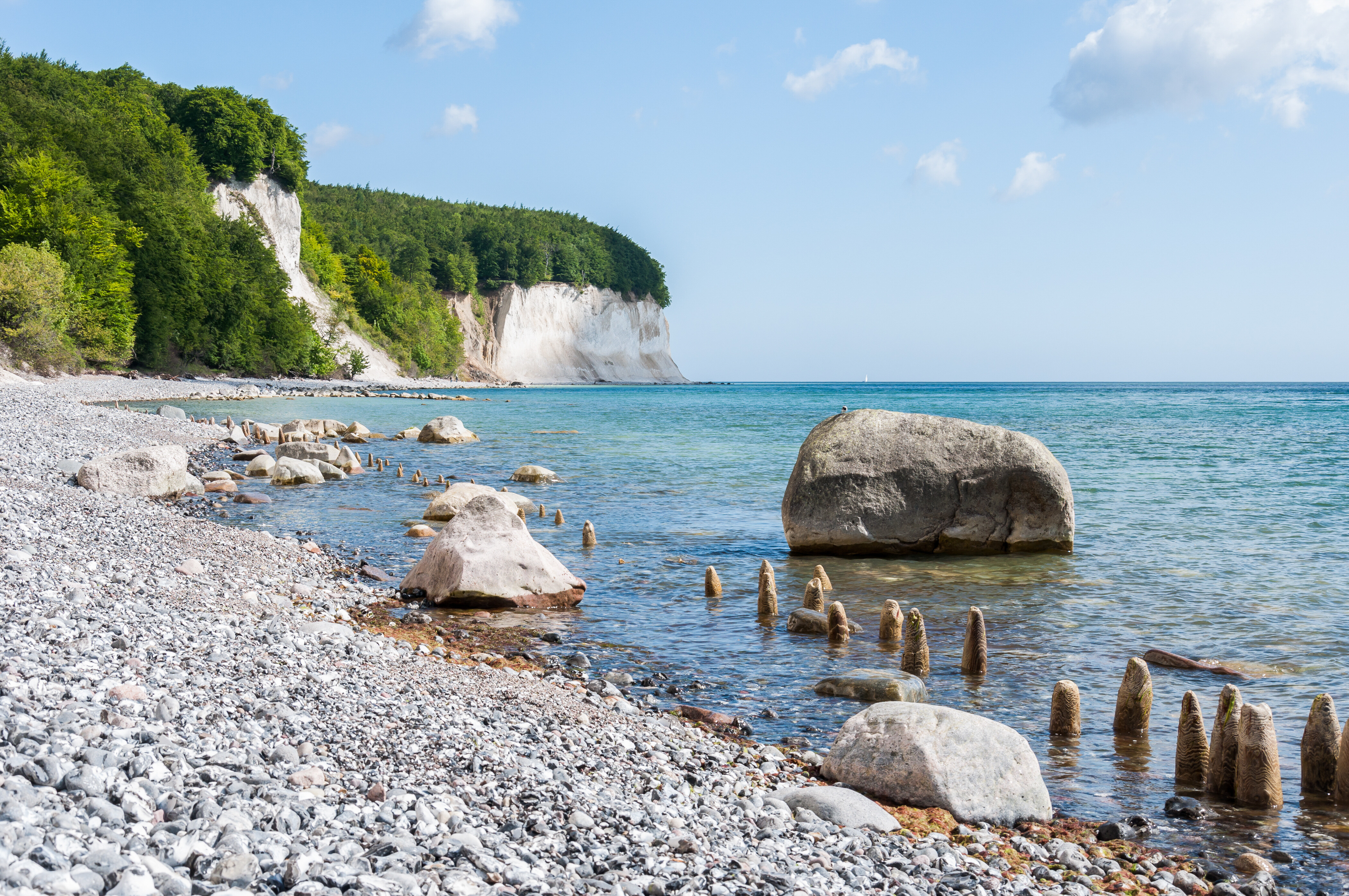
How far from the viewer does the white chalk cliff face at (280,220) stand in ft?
290

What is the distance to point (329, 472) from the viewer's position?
26.8 m

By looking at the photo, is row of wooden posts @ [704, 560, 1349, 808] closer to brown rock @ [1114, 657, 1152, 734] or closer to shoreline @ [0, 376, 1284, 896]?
brown rock @ [1114, 657, 1152, 734]

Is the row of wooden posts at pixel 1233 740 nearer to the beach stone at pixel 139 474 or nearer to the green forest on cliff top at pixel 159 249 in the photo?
the beach stone at pixel 139 474

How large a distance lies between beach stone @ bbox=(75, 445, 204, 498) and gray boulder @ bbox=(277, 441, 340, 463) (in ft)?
24.5

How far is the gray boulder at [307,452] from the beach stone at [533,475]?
5.90m

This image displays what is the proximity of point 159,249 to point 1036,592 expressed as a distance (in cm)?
7103

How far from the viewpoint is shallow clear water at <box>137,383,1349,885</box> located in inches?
319

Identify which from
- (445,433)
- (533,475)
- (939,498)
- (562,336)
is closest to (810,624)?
(939,498)

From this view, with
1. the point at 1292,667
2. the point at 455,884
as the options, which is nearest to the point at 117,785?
the point at 455,884

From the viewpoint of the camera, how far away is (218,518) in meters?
18.5

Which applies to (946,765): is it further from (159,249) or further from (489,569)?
(159,249)

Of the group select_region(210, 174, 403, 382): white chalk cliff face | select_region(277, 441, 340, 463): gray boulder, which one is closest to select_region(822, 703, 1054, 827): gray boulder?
select_region(277, 441, 340, 463): gray boulder

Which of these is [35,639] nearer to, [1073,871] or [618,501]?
[1073,871]

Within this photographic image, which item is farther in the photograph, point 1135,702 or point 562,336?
point 562,336
